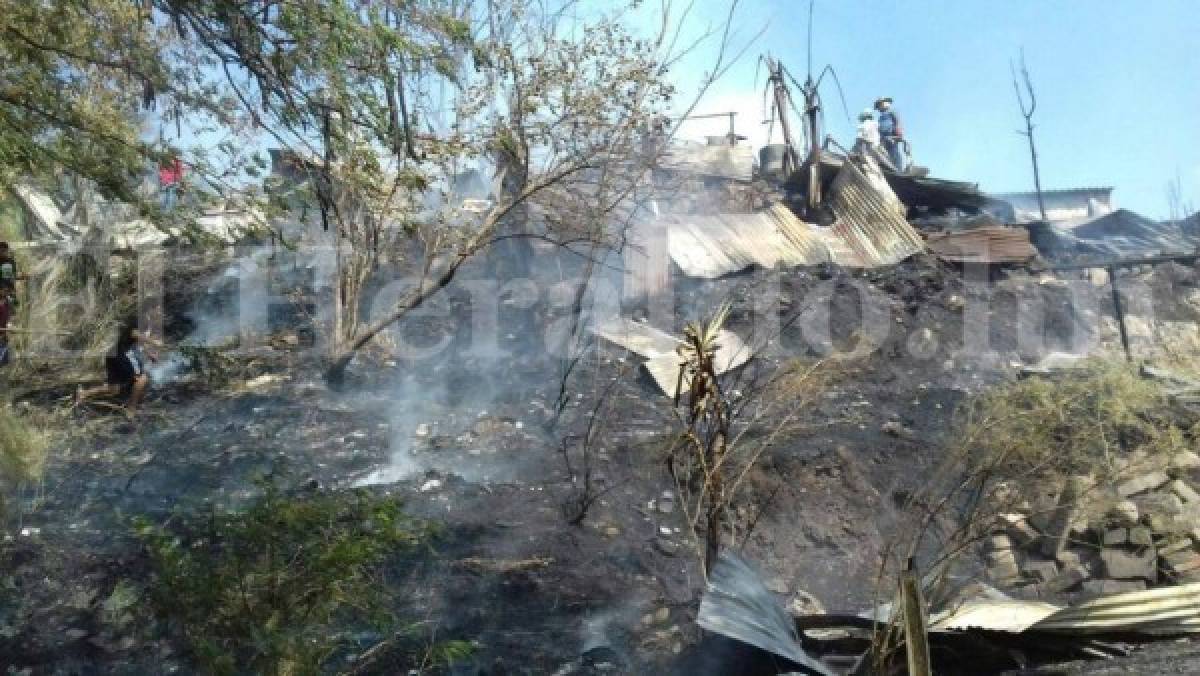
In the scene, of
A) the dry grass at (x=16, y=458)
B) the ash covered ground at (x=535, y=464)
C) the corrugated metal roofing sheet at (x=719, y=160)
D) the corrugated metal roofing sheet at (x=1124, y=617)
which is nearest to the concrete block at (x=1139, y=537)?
the ash covered ground at (x=535, y=464)

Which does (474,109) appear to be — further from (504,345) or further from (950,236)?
(950,236)

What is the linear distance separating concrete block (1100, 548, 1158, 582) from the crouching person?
7.83m

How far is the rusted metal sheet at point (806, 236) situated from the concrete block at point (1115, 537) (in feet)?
18.3

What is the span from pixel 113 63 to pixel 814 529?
539 centimetres

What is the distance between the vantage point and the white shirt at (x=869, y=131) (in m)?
15.0

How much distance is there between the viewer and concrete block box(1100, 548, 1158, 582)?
677 cm

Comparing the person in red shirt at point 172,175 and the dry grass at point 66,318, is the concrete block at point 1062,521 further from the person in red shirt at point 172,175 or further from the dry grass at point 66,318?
the dry grass at point 66,318

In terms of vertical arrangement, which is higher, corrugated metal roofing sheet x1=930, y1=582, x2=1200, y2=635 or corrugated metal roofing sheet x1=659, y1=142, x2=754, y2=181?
corrugated metal roofing sheet x1=659, y1=142, x2=754, y2=181

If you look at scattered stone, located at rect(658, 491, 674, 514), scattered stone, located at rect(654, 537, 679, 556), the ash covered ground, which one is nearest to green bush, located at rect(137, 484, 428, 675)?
the ash covered ground

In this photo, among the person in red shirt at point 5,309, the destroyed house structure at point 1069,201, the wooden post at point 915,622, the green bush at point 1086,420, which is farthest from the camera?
the destroyed house structure at point 1069,201

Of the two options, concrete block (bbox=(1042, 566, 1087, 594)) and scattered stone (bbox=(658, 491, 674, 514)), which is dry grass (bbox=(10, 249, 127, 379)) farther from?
concrete block (bbox=(1042, 566, 1087, 594))

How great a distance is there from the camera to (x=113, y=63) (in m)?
5.26

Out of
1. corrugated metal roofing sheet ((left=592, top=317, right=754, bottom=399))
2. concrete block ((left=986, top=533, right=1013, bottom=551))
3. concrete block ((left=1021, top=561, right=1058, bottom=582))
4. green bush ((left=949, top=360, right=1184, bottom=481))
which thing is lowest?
concrete block ((left=1021, top=561, right=1058, bottom=582))

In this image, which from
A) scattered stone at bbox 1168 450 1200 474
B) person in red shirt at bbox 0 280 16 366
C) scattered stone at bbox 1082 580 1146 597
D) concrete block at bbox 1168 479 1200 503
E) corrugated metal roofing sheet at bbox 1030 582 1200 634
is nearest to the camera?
corrugated metal roofing sheet at bbox 1030 582 1200 634
